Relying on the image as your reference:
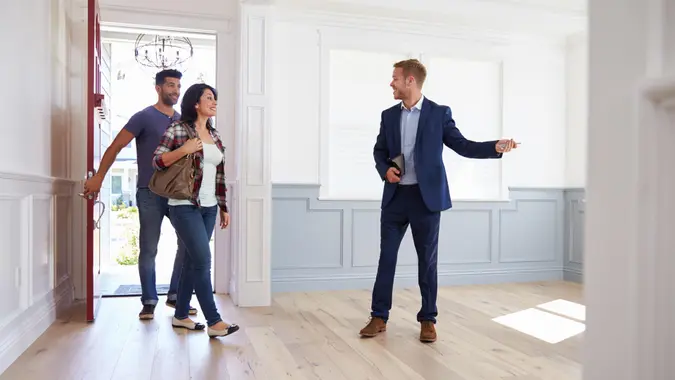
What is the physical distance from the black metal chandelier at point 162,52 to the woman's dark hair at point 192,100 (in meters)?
2.65

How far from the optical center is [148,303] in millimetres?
3352

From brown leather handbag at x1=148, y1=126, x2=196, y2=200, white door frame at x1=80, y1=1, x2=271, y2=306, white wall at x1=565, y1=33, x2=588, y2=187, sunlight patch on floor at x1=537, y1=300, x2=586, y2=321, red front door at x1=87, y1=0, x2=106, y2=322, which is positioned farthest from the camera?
white wall at x1=565, y1=33, x2=588, y2=187

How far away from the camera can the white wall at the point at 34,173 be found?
2459 millimetres

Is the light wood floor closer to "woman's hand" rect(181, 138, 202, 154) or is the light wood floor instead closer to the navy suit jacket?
the navy suit jacket

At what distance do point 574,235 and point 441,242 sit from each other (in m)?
1.35

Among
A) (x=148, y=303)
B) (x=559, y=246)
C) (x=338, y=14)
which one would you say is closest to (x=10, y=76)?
(x=148, y=303)

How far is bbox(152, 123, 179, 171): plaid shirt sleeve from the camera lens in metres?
2.78

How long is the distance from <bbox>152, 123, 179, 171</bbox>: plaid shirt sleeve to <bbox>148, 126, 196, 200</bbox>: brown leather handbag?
0.05 m

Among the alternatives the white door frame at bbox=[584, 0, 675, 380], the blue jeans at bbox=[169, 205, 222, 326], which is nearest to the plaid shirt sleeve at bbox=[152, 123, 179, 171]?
the blue jeans at bbox=[169, 205, 222, 326]

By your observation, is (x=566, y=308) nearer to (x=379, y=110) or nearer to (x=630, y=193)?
(x=379, y=110)

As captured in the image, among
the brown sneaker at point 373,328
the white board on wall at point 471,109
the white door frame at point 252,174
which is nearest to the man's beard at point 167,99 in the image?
the white door frame at point 252,174

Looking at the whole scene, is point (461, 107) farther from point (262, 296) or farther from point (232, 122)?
point (262, 296)

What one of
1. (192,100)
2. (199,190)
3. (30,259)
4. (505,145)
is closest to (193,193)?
(199,190)

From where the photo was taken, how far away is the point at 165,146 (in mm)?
2799
